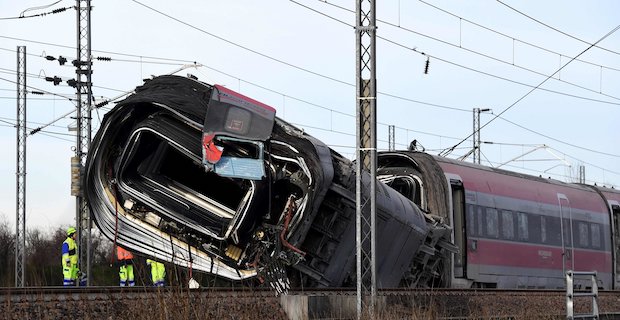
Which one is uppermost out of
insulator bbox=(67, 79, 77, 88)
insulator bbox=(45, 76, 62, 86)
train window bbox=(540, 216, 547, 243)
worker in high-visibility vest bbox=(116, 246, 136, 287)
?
insulator bbox=(45, 76, 62, 86)

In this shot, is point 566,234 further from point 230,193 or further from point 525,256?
point 230,193

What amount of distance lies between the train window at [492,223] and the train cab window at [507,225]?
36cm

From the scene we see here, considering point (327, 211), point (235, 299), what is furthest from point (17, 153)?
point (235, 299)

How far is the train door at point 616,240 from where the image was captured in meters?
28.8

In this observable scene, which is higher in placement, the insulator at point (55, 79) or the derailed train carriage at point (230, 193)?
the insulator at point (55, 79)

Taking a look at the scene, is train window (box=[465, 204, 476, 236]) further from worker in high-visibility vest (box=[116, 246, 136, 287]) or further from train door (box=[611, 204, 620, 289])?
train door (box=[611, 204, 620, 289])

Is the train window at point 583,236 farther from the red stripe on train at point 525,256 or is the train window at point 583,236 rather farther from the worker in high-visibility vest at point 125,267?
→ the worker in high-visibility vest at point 125,267

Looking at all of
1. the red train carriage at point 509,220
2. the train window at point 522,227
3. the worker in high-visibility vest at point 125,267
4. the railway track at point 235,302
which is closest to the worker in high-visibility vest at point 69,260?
the worker in high-visibility vest at point 125,267

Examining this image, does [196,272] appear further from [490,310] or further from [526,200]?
[526,200]

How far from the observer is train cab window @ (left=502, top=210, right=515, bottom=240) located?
23.2 meters

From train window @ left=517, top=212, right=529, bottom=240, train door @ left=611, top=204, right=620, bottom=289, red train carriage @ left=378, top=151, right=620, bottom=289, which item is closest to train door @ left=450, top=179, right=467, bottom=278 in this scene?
red train carriage @ left=378, top=151, right=620, bottom=289

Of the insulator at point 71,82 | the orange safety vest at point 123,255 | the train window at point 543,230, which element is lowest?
the orange safety vest at point 123,255

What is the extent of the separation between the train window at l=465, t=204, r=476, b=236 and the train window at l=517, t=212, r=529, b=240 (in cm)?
218

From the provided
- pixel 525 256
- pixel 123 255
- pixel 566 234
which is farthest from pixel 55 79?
pixel 566 234
